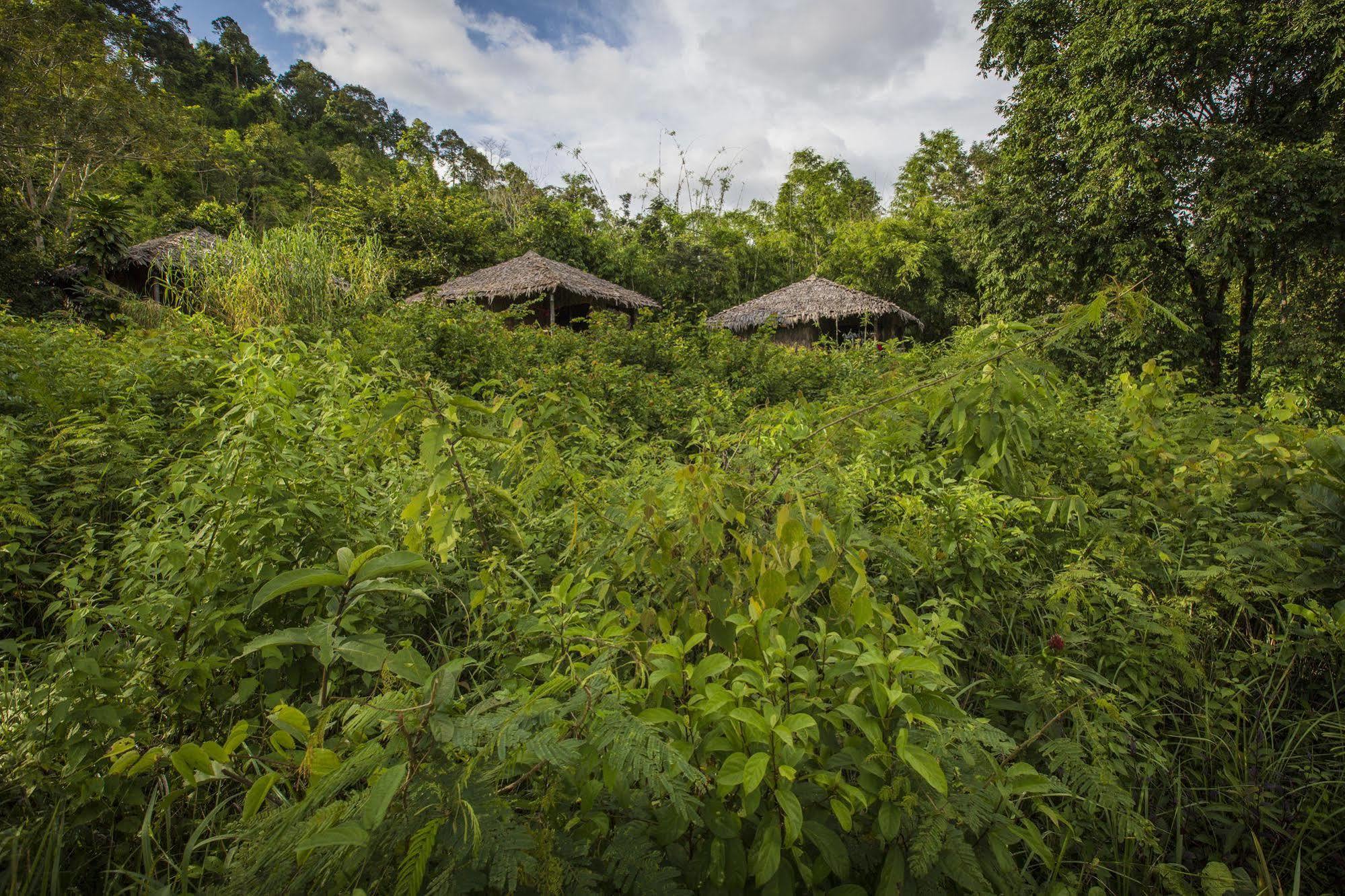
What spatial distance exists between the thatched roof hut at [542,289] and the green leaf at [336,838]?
46.1 feet

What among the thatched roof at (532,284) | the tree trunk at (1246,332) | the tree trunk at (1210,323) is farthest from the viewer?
the thatched roof at (532,284)

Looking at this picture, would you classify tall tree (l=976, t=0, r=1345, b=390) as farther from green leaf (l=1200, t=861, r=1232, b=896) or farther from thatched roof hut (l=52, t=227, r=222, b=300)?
thatched roof hut (l=52, t=227, r=222, b=300)

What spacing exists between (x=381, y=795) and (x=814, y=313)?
18818 mm

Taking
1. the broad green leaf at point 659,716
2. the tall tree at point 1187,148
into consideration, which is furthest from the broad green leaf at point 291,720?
the tall tree at point 1187,148

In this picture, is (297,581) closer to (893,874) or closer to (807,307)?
(893,874)

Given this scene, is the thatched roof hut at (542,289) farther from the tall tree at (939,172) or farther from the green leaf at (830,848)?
the tall tree at (939,172)

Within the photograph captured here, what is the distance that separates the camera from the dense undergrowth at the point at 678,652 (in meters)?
0.85

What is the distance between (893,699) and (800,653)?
1.76 ft

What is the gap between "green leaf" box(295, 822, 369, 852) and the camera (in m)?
0.63

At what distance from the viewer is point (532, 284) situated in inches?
599

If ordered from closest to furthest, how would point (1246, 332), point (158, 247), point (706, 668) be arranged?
point (706, 668) < point (1246, 332) < point (158, 247)

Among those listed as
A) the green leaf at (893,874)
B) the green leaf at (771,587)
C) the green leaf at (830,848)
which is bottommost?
the green leaf at (893,874)

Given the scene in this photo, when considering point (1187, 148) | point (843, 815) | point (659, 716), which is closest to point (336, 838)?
point (659, 716)

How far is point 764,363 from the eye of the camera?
7812 mm
